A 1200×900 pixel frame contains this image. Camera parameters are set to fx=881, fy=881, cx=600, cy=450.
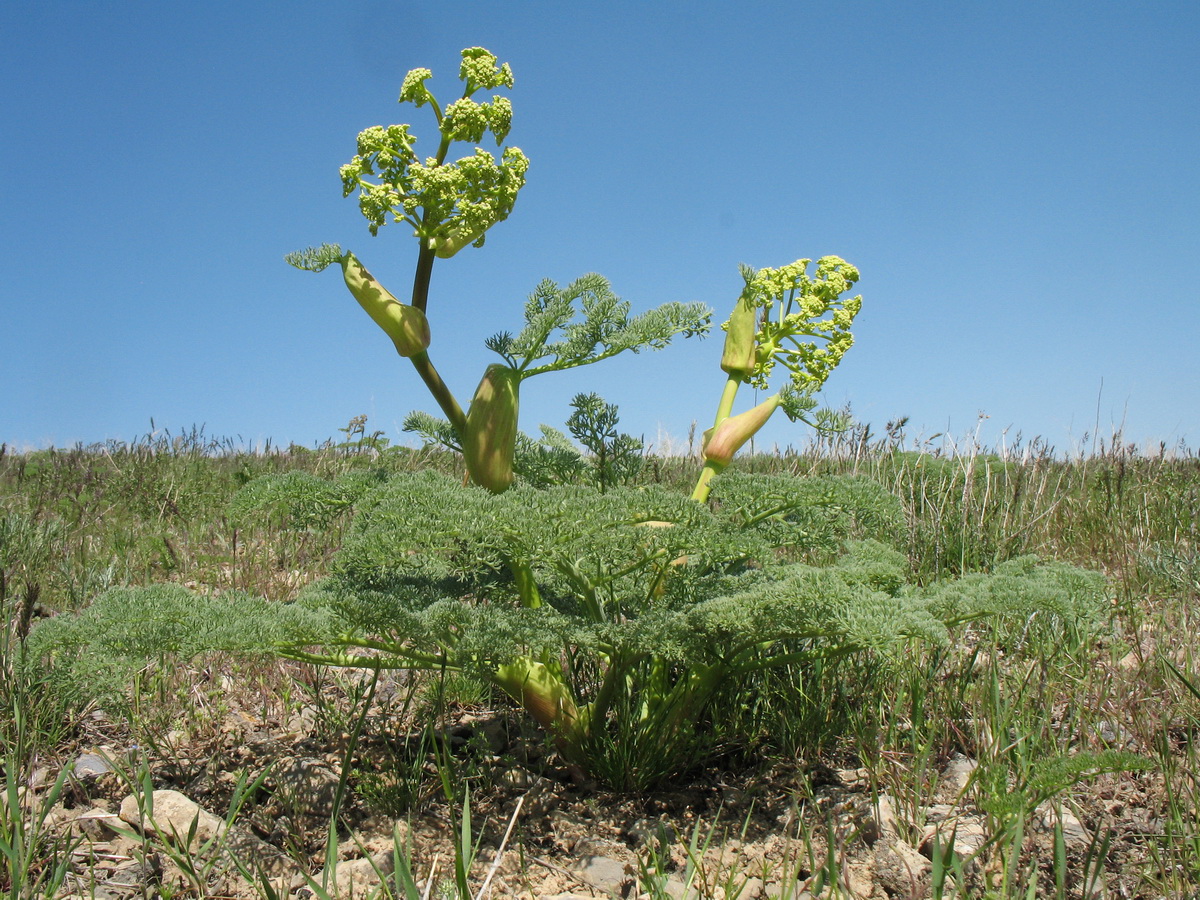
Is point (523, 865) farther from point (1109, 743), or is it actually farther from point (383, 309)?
point (1109, 743)

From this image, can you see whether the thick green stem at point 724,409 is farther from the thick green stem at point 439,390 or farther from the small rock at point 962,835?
the small rock at point 962,835

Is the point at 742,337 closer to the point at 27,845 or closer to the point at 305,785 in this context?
the point at 305,785

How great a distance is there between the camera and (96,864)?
231 centimetres

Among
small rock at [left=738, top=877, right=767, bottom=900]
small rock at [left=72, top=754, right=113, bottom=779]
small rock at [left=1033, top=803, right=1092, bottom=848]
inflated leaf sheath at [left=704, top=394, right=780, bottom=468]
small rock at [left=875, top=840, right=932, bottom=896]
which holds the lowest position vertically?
small rock at [left=72, top=754, right=113, bottom=779]

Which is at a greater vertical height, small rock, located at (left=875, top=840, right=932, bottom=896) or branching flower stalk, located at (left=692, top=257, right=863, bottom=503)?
branching flower stalk, located at (left=692, top=257, right=863, bottom=503)

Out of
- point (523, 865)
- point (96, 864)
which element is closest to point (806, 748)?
point (523, 865)

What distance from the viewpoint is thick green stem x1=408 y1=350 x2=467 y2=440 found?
8.46 ft

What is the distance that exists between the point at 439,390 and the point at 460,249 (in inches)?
16.6

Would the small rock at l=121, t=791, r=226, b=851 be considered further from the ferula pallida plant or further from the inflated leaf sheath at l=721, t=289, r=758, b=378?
the inflated leaf sheath at l=721, t=289, r=758, b=378

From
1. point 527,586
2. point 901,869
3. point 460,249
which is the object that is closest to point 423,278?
point 460,249

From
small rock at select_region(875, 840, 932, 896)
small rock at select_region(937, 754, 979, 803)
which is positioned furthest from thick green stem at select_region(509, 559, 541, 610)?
small rock at select_region(937, 754, 979, 803)

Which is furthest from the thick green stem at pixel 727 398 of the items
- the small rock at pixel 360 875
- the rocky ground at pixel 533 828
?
the small rock at pixel 360 875

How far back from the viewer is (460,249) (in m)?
2.60

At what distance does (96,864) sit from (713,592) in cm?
178
